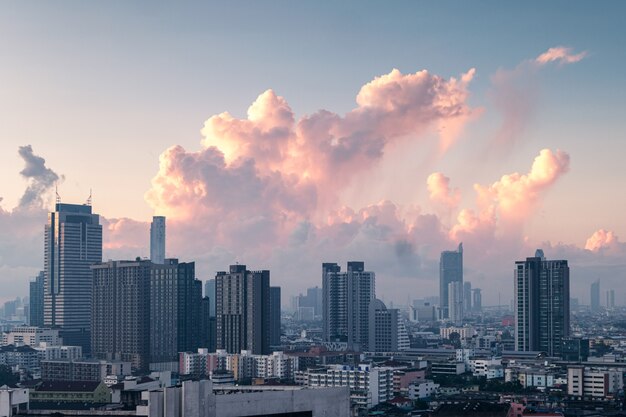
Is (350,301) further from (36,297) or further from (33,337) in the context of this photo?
(36,297)

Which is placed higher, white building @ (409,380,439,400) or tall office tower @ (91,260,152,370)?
tall office tower @ (91,260,152,370)

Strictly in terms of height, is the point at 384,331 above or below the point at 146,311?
below

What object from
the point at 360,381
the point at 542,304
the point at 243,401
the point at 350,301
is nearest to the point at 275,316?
the point at 350,301

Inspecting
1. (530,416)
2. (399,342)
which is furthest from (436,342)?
(530,416)

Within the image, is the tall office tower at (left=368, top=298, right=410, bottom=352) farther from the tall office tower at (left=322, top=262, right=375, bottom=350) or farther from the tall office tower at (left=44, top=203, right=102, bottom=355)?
the tall office tower at (left=44, top=203, right=102, bottom=355)

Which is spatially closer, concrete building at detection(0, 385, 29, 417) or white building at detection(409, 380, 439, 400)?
concrete building at detection(0, 385, 29, 417)

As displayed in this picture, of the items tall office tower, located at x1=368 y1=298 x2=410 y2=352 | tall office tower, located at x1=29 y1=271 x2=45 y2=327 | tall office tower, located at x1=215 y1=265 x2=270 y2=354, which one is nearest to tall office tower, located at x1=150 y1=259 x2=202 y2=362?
→ tall office tower, located at x1=215 y1=265 x2=270 y2=354

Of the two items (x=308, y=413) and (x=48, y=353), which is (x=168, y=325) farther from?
(x=308, y=413)
